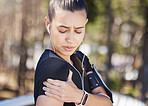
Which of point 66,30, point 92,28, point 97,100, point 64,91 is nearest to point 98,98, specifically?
point 97,100

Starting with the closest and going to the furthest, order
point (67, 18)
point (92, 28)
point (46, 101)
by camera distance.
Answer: point (46, 101) < point (67, 18) < point (92, 28)

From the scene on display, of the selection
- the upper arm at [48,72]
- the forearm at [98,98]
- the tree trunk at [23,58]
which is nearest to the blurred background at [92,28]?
the tree trunk at [23,58]

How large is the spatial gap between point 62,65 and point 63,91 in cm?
16

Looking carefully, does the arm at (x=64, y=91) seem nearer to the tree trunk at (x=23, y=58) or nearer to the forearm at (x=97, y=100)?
the forearm at (x=97, y=100)

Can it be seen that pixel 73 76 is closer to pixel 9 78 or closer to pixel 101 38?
pixel 9 78

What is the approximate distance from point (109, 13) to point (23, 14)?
3.88 meters

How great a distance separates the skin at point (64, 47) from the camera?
1.31 m

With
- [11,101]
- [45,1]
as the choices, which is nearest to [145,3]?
[45,1]

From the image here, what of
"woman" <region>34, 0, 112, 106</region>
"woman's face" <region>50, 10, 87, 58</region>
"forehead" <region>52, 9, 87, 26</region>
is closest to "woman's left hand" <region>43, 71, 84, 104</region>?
"woman" <region>34, 0, 112, 106</region>

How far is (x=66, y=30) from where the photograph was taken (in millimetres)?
1452

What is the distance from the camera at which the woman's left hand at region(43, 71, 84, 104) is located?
51.6 inches

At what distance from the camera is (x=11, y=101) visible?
3.42 metres

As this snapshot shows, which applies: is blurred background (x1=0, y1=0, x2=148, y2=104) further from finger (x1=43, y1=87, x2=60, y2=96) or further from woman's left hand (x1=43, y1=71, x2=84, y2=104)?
finger (x1=43, y1=87, x2=60, y2=96)

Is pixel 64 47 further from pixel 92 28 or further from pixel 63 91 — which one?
pixel 92 28
